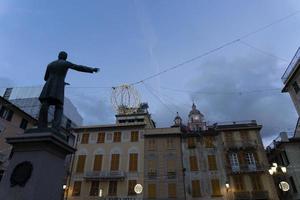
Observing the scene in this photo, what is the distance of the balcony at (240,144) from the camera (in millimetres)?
27062

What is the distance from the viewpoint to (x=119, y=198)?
25.5 meters

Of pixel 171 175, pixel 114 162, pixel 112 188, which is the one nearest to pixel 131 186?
pixel 112 188

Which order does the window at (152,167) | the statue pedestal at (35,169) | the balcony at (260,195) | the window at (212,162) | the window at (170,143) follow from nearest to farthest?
the statue pedestal at (35,169)
the balcony at (260,195)
the window at (212,162)
the window at (152,167)
the window at (170,143)

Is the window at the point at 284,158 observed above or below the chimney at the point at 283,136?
below

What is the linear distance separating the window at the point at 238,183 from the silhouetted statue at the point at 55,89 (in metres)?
23.3

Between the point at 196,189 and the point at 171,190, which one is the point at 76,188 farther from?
the point at 196,189

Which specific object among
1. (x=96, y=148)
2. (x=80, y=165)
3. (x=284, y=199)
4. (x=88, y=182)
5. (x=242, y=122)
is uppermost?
(x=242, y=122)

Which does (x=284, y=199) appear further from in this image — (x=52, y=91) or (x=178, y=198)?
(x=52, y=91)

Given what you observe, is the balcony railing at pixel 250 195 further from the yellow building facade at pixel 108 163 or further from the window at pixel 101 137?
the window at pixel 101 137

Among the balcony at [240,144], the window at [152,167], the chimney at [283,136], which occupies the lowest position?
the window at [152,167]

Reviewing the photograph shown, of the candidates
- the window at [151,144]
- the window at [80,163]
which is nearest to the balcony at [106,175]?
the window at [80,163]

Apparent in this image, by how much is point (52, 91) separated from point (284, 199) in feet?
92.7

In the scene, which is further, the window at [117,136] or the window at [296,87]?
the window at [117,136]

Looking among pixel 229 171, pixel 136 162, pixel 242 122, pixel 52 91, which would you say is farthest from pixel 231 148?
pixel 52 91
